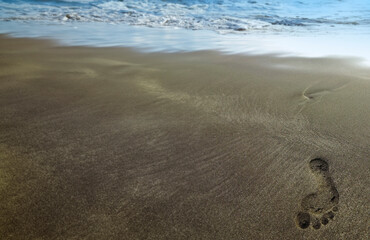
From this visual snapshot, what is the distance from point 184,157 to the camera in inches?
56.1

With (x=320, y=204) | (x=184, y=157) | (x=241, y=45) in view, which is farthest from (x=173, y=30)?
(x=320, y=204)

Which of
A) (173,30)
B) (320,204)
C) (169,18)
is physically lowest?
(320,204)

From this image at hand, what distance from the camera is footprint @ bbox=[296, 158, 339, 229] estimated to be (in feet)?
3.39

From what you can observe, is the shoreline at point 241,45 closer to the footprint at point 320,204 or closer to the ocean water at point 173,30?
the ocean water at point 173,30

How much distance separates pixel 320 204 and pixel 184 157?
699mm

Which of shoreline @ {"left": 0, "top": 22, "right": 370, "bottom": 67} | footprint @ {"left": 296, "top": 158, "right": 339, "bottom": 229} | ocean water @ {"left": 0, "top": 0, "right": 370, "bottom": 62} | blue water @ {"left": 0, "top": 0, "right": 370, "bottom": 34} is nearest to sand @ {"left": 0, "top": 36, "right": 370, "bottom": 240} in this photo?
footprint @ {"left": 296, "top": 158, "right": 339, "bottom": 229}

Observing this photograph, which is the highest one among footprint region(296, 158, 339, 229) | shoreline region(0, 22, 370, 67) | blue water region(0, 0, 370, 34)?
blue water region(0, 0, 370, 34)

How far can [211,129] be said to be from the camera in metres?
1.72

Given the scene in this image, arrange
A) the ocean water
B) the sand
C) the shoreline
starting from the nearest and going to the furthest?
the sand → the shoreline → the ocean water

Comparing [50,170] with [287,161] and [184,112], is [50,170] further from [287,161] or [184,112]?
[287,161]

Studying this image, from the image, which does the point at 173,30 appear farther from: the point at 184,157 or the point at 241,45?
the point at 184,157

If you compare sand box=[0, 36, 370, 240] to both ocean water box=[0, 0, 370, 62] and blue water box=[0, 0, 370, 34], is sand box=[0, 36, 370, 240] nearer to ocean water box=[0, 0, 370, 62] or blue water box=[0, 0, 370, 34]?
ocean water box=[0, 0, 370, 62]

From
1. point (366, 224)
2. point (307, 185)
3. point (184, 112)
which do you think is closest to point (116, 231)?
point (307, 185)

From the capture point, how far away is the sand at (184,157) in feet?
3.36
